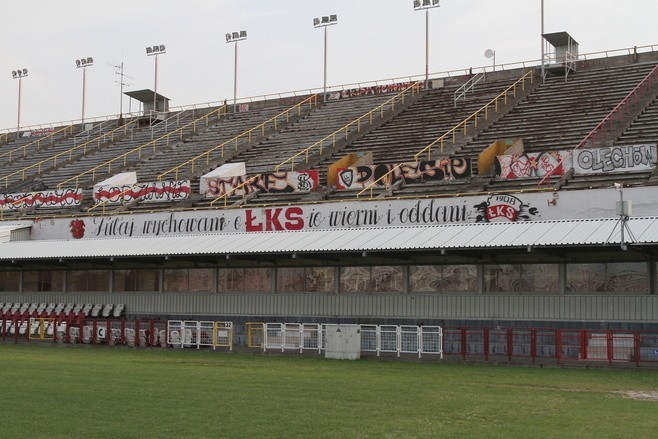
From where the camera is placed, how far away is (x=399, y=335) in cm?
2934

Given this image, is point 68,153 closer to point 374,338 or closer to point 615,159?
point 615,159

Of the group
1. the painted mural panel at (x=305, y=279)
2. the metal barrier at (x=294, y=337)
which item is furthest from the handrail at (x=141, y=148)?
the metal barrier at (x=294, y=337)

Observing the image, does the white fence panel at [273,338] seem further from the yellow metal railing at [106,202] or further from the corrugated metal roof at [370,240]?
the yellow metal railing at [106,202]

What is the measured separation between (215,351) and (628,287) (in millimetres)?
13397

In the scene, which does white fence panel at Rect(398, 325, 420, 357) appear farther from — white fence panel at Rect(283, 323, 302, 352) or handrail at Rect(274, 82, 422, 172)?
handrail at Rect(274, 82, 422, 172)

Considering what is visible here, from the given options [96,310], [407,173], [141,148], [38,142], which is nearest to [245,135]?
[141,148]

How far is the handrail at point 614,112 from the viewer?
38.6 m

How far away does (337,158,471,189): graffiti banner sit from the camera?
40875 mm

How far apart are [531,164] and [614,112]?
29.1ft

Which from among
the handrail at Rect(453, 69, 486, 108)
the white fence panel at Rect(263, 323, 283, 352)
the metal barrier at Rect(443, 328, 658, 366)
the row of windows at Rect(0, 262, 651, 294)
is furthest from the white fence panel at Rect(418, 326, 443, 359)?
the handrail at Rect(453, 69, 486, 108)

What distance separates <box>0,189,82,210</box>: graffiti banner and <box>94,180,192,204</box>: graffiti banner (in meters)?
1.80

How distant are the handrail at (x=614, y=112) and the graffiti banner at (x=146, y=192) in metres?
18.2

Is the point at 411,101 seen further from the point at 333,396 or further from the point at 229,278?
the point at 333,396

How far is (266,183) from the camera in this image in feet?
Result: 148
